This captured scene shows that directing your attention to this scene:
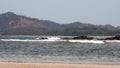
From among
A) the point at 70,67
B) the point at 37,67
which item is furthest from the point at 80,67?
the point at 37,67

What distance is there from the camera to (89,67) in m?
20.8

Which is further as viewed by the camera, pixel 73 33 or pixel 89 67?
pixel 73 33

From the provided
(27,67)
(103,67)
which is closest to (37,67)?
(27,67)

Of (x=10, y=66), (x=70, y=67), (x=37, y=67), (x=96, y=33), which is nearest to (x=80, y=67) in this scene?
(x=70, y=67)

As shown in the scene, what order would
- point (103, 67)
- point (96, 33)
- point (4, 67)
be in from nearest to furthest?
point (4, 67) → point (103, 67) → point (96, 33)

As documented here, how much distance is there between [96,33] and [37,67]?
167 m

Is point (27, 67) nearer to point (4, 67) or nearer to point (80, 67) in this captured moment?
point (4, 67)

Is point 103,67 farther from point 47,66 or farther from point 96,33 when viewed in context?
point 96,33

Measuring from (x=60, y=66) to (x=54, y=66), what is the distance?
0.95 feet

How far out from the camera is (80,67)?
20.4 m

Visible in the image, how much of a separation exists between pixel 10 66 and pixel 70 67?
111 inches

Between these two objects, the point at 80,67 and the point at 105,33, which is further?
the point at 105,33

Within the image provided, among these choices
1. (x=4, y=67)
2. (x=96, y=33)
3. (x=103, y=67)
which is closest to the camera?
(x=4, y=67)

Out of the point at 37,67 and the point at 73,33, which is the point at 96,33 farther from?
the point at 37,67
